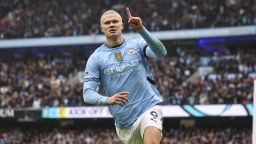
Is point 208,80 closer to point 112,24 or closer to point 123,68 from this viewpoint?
point 123,68

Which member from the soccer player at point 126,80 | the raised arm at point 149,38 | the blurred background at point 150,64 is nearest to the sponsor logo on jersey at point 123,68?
the soccer player at point 126,80

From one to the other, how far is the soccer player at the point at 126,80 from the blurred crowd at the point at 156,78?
17.4 m

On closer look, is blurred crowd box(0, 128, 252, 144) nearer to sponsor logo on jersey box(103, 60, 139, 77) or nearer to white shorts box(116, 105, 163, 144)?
white shorts box(116, 105, 163, 144)

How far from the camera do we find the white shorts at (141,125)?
6.12m

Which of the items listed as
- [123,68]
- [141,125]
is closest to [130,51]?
[123,68]

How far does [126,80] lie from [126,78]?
0.9 inches

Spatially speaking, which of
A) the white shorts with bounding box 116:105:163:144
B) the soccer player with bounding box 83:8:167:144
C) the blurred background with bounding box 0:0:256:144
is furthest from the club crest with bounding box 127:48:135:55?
the blurred background with bounding box 0:0:256:144

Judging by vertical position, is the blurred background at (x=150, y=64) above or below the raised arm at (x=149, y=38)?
below

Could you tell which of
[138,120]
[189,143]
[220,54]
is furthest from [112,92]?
[220,54]

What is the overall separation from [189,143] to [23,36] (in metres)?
14.4

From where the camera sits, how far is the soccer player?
6207 mm

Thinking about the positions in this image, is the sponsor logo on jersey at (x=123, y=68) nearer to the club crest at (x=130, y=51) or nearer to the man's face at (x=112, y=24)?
the club crest at (x=130, y=51)

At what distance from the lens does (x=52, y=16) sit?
34.4m

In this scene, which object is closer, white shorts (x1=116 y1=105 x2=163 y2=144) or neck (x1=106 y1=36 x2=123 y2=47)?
white shorts (x1=116 y1=105 x2=163 y2=144)
